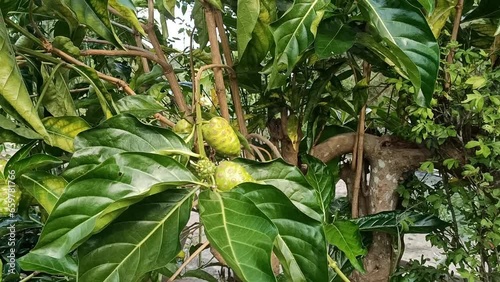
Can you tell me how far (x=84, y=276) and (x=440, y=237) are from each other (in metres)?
0.67

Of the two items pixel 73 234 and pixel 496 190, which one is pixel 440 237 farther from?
pixel 73 234

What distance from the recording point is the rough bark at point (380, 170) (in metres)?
0.87

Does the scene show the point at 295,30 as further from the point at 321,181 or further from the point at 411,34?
the point at 321,181

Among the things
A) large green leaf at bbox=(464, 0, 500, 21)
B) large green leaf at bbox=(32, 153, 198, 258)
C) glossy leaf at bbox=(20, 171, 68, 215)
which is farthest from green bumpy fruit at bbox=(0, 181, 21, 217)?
large green leaf at bbox=(464, 0, 500, 21)

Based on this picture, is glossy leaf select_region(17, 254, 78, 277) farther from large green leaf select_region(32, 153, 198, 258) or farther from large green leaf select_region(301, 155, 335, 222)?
large green leaf select_region(301, 155, 335, 222)

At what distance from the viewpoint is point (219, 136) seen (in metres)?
0.52

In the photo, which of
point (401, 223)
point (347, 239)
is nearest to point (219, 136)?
point (347, 239)

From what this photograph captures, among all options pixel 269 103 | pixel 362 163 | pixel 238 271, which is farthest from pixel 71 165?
pixel 362 163

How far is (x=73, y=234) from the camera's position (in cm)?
37

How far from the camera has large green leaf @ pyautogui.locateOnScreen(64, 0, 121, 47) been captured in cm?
48

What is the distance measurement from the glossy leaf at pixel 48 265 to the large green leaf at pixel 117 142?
0.65 ft

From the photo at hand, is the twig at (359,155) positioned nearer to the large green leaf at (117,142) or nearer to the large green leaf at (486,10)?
the large green leaf at (486,10)

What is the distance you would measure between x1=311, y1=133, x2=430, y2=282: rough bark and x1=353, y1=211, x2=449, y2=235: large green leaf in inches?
2.7

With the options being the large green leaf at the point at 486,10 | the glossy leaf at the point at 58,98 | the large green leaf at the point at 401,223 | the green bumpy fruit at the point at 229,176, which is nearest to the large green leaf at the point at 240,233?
the green bumpy fruit at the point at 229,176
